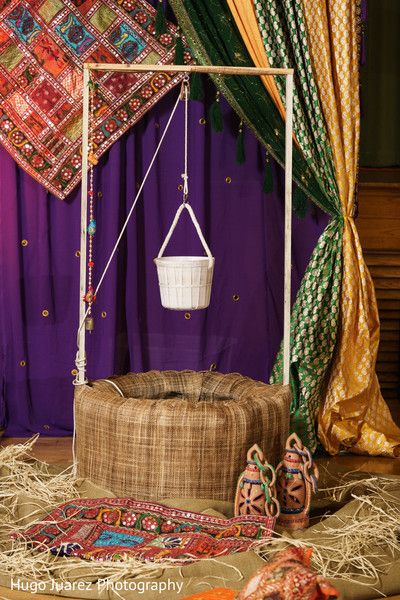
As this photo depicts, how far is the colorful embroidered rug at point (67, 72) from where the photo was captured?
3.60 metres

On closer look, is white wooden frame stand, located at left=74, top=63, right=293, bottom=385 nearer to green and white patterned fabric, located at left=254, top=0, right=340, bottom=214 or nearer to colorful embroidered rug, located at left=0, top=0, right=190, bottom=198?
green and white patterned fabric, located at left=254, top=0, right=340, bottom=214

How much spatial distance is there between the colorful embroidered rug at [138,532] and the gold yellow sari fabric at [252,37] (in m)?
1.72

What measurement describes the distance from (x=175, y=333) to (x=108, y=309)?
31 cm

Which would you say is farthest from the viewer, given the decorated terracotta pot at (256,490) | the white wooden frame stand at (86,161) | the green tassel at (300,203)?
the green tassel at (300,203)

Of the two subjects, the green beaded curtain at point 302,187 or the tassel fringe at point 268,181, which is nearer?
the green beaded curtain at point 302,187

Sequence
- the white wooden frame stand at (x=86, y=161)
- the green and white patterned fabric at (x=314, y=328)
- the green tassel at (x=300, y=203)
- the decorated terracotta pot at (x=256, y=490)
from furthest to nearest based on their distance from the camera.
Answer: the green tassel at (x=300, y=203) < the green and white patterned fabric at (x=314, y=328) < the white wooden frame stand at (x=86, y=161) < the decorated terracotta pot at (x=256, y=490)

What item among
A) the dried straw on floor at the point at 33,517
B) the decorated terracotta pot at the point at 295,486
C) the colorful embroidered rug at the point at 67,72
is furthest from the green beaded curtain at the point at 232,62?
the dried straw on floor at the point at 33,517

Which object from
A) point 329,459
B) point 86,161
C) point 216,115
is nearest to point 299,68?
point 216,115

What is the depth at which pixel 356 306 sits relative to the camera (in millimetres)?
3639

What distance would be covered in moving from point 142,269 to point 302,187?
756mm

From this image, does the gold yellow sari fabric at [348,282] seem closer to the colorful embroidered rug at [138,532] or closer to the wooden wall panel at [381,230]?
the wooden wall panel at [381,230]

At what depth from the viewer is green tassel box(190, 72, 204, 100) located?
347cm

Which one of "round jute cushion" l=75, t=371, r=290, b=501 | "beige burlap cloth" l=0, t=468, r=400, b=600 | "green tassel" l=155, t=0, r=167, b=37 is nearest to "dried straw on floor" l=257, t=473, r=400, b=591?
"beige burlap cloth" l=0, t=468, r=400, b=600

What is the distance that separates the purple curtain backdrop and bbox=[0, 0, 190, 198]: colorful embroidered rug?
10 centimetres
